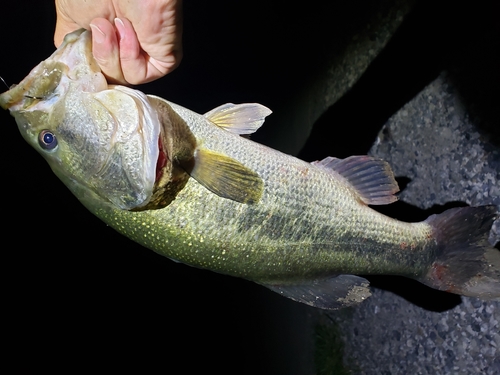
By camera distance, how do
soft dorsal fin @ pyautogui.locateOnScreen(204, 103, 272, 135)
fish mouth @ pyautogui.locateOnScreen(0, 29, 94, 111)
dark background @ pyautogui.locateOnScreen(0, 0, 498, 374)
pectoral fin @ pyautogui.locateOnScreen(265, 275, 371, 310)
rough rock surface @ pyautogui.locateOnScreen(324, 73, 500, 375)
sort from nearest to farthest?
fish mouth @ pyautogui.locateOnScreen(0, 29, 94, 111) < soft dorsal fin @ pyautogui.locateOnScreen(204, 103, 272, 135) < pectoral fin @ pyautogui.locateOnScreen(265, 275, 371, 310) < rough rock surface @ pyautogui.locateOnScreen(324, 73, 500, 375) < dark background @ pyautogui.locateOnScreen(0, 0, 498, 374)

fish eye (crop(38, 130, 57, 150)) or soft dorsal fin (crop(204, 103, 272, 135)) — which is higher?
soft dorsal fin (crop(204, 103, 272, 135))

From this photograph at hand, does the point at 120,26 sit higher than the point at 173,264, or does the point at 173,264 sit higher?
the point at 120,26

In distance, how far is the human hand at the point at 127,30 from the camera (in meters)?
1.16

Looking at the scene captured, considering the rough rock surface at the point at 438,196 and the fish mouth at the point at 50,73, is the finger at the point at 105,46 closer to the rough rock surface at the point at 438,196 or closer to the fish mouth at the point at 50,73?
the fish mouth at the point at 50,73

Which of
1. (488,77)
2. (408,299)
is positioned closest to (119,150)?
(488,77)

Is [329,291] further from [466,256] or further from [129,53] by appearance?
[129,53]

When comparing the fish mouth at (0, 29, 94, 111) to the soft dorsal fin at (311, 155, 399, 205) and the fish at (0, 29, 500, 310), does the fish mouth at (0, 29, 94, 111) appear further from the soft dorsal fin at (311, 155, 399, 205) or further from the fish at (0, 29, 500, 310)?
the soft dorsal fin at (311, 155, 399, 205)

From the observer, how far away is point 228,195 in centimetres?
123

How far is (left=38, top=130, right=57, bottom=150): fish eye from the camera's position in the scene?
3.81 feet

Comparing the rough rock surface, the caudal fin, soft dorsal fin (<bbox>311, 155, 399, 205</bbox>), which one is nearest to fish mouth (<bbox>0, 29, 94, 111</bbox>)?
soft dorsal fin (<bbox>311, 155, 399, 205</bbox>)

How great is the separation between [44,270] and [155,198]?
2.51 meters

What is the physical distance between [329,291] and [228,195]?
0.60 meters

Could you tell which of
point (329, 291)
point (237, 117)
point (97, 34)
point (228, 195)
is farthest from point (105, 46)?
point (329, 291)

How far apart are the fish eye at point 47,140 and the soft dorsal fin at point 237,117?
0.51m
